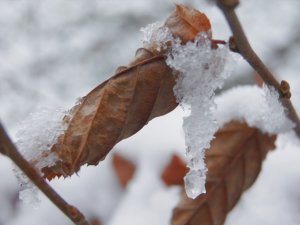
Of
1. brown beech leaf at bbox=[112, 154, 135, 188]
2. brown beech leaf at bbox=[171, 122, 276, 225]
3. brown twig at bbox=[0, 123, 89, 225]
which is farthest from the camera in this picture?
brown beech leaf at bbox=[112, 154, 135, 188]

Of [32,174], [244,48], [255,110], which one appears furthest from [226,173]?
[32,174]

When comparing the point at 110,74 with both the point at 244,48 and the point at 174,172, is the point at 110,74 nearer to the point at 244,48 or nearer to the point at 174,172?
the point at 174,172

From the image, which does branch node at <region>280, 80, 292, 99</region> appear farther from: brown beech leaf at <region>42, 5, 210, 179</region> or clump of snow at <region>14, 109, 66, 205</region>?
clump of snow at <region>14, 109, 66, 205</region>

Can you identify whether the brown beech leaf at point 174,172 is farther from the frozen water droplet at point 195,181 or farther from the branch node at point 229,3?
the branch node at point 229,3

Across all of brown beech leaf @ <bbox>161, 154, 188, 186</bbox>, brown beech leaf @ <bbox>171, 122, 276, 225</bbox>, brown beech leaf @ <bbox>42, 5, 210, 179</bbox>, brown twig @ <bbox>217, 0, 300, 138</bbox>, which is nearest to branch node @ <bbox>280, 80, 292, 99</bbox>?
brown twig @ <bbox>217, 0, 300, 138</bbox>

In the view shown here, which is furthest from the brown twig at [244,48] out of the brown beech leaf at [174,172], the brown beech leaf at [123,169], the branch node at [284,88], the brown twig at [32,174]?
the brown beech leaf at [123,169]

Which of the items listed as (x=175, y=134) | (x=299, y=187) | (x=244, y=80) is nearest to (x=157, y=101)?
(x=299, y=187)
